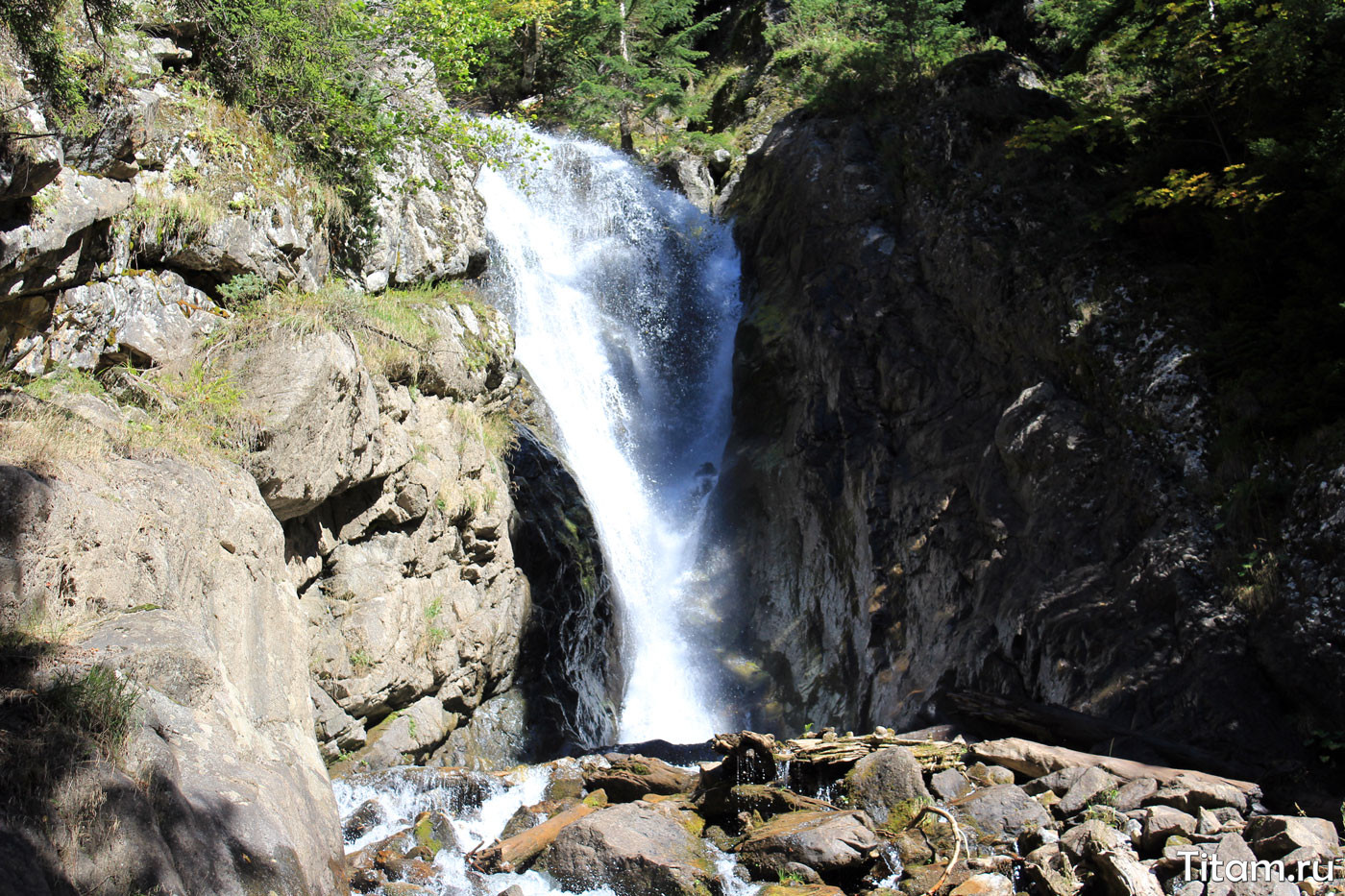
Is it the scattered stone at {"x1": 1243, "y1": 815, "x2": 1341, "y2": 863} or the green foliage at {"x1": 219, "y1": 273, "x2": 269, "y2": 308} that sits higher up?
the green foliage at {"x1": 219, "y1": 273, "x2": 269, "y2": 308}

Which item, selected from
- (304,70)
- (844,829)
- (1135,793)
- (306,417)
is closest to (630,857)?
(844,829)

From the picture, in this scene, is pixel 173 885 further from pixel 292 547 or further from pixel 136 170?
pixel 136 170

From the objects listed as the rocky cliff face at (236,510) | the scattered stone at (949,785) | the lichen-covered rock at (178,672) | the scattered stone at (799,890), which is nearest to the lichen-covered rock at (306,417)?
the rocky cliff face at (236,510)

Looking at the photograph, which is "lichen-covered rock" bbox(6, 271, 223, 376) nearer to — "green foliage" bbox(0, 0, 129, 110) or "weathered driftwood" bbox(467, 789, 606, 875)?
"green foliage" bbox(0, 0, 129, 110)

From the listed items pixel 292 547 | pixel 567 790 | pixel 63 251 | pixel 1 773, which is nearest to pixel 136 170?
pixel 63 251

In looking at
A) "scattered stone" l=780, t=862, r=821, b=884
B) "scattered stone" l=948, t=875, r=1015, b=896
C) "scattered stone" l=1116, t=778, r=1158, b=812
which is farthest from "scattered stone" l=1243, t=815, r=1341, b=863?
"scattered stone" l=780, t=862, r=821, b=884

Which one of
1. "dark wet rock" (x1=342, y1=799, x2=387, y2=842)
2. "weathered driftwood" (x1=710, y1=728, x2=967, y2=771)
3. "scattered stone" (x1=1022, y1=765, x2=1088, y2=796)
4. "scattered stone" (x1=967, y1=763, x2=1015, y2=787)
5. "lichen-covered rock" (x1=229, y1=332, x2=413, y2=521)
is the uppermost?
"lichen-covered rock" (x1=229, y1=332, x2=413, y2=521)

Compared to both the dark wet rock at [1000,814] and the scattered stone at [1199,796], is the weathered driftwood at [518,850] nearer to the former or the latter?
the dark wet rock at [1000,814]

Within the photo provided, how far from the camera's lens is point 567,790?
8.21 metres

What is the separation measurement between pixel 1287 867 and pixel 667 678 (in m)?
10.6

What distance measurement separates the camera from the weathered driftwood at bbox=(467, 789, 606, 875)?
664 cm

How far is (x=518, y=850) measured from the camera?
6.77 m

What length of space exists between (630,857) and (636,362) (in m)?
13.5

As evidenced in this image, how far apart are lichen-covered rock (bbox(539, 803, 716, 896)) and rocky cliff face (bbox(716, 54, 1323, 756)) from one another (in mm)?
4271
